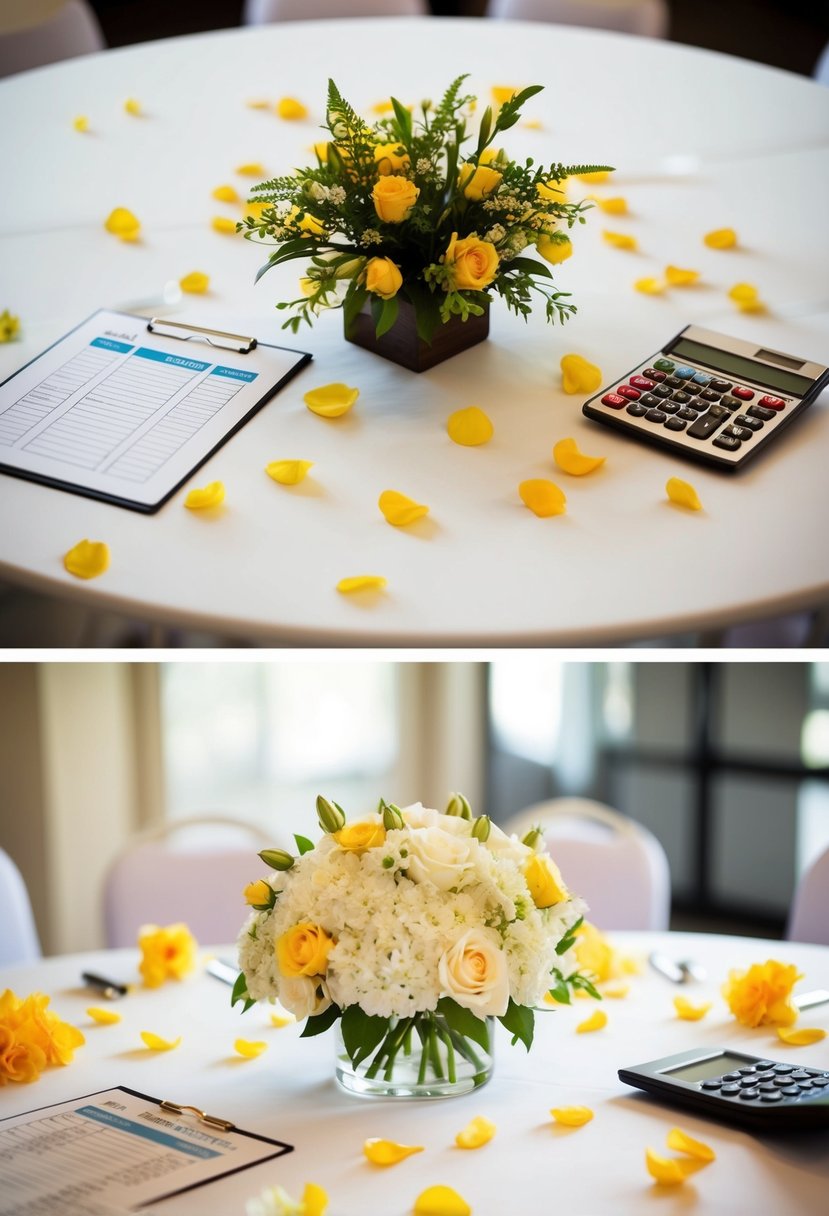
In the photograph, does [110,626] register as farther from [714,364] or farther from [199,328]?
[714,364]

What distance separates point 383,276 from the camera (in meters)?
1.38

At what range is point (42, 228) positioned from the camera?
1.91m

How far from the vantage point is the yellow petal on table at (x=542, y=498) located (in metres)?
1.28

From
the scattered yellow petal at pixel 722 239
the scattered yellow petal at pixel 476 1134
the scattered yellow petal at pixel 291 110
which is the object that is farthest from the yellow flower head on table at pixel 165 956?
the scattered yellow petal at pixel 291 110

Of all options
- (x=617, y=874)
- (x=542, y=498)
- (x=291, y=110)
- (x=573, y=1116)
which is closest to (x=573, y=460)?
(x=542, y=498)

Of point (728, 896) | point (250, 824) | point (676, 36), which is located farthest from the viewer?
point (728, 896)

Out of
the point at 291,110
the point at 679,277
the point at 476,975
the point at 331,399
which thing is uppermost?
Result: the point at 291,110

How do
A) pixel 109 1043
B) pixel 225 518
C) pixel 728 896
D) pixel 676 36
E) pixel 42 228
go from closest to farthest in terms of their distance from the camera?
pixel 225 518 → pixel 109 1043 → pixel 42 228 → pixel 676 36 → pixel 728 896

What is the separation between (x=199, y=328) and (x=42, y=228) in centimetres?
50

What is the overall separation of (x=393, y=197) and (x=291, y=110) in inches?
40.7

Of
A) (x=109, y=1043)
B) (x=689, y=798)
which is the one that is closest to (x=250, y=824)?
(x=109, y=1043)

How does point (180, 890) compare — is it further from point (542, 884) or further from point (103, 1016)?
point (542, 884)

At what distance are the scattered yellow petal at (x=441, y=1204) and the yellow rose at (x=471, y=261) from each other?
865 mm

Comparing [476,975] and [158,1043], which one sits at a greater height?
[476,975]
